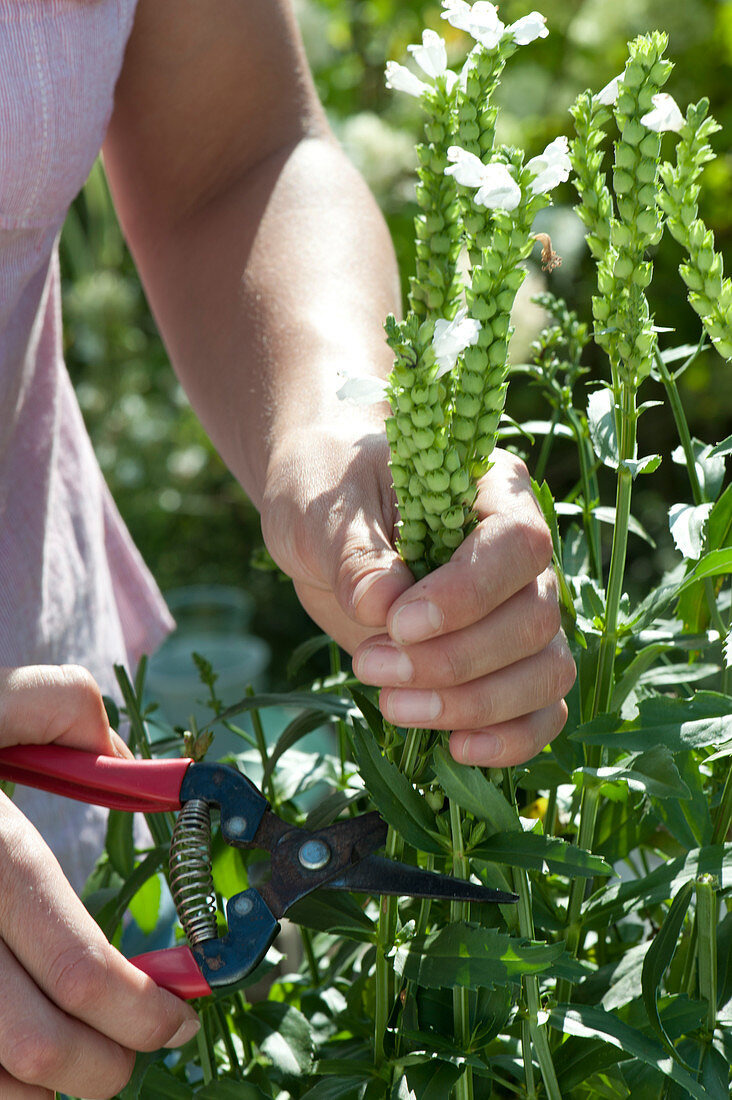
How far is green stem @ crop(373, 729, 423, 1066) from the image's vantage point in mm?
325

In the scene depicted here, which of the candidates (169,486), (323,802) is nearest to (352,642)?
(323,802)

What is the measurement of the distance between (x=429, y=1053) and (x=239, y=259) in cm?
38

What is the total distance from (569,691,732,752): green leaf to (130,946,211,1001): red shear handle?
0.14 m

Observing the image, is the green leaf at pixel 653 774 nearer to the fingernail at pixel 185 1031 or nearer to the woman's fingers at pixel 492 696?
the woman's fingers at pixel 492 696

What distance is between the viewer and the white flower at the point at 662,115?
25cm

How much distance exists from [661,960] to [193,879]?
15 centimetres

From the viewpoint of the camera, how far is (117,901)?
401 millimetres

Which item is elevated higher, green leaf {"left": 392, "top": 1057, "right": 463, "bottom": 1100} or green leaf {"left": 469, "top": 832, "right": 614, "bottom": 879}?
green leaf {"left": 469, "top": 832, "right": 614, "bottom": 879}

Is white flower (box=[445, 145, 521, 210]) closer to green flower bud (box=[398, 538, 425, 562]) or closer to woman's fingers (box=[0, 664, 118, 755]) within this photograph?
green flower bud (box=[398, 538, 425, 562])

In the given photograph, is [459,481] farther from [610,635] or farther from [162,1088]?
[162,1088]

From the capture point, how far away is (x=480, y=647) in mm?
314

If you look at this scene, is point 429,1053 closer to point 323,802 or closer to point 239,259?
point 323,802

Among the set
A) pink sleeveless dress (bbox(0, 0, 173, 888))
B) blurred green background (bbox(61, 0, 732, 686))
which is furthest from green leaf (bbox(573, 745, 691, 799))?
blurred green background (bbox(61, 0, 732, 686))

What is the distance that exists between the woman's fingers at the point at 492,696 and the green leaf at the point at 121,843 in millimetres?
170
